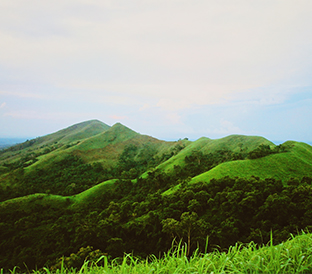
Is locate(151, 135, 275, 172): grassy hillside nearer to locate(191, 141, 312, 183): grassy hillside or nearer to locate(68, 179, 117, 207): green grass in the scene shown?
locate(68, 179, 117, 207): green grass

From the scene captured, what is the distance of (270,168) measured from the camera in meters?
50.1

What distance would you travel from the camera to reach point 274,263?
307cm

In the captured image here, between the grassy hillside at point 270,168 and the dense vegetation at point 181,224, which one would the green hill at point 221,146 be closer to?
the grassy hillside at point 270,168

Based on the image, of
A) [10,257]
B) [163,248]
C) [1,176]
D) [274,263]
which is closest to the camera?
[274,263]

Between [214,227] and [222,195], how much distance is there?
9.06 m

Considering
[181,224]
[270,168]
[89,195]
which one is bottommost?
[89,195]

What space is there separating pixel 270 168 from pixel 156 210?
33475mm

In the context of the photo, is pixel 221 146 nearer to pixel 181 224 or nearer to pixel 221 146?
pixel 221 146

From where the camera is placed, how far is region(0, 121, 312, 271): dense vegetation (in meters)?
25.3

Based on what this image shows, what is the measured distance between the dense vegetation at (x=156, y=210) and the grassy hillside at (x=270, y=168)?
0.28m

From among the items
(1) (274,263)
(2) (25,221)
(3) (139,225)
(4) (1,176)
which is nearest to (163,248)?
(3) (139,225)

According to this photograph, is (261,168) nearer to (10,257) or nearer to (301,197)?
(301,197)

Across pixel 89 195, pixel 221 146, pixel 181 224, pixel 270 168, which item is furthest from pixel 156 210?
pixel 221 146

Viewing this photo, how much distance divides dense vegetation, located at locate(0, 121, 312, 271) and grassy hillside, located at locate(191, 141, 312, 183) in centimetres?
28
